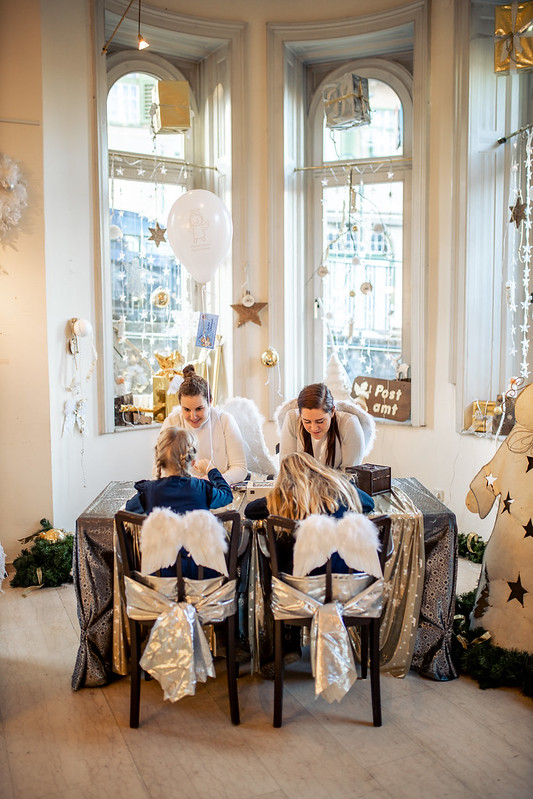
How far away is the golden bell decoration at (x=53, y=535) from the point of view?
421 centimetres

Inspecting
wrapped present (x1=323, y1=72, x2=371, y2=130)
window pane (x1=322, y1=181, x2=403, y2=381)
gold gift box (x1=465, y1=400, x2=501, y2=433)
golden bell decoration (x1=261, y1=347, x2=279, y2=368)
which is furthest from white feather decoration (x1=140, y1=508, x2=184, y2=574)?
wrapped present (x1=323, y1=72, x2=371, y2=130)

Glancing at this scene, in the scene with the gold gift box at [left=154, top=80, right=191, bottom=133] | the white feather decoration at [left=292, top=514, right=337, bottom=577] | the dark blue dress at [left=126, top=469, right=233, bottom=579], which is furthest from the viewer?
the gold gift box at [left=154, top=80, right=191, bottom=133]

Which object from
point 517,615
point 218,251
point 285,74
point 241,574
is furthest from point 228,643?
point 285,74

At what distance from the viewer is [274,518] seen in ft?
8.29

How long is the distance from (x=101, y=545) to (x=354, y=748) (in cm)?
119

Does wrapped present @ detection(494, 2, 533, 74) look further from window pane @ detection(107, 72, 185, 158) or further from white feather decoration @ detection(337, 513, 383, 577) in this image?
white feather decoration @ detection(337, 513, 383, 577)

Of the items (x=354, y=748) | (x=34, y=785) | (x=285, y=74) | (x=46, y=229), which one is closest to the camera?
(x=34, y=785)

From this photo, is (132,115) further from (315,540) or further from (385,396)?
(315,540)

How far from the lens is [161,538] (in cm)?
249

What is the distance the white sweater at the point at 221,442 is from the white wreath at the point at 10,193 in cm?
151

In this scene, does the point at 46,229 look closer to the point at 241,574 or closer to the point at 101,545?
the point at 101,545

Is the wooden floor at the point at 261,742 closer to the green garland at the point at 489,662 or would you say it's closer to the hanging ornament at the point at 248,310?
the green garland at the point at 489,662

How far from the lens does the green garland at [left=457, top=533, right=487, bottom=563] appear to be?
14.0 ft

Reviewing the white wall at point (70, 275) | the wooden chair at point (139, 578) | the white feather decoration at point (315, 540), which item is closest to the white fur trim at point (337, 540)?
the white feather decoration at point (315, 540)
